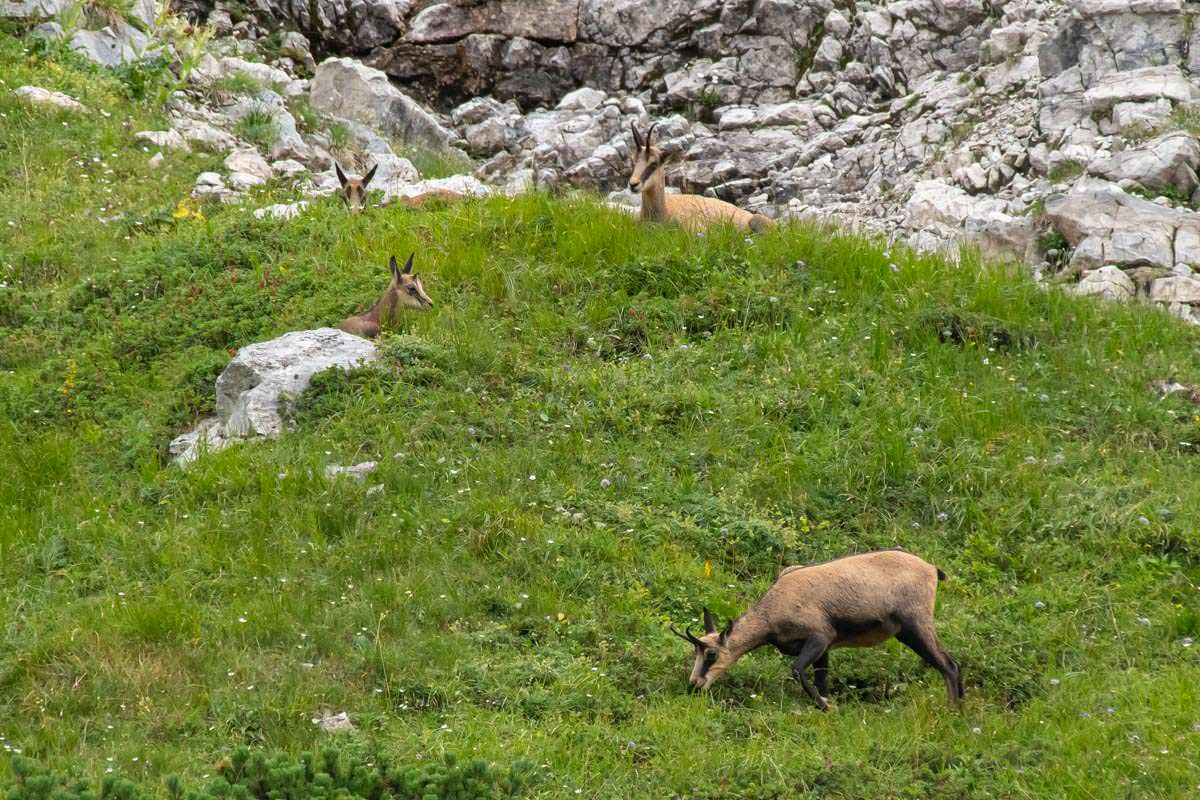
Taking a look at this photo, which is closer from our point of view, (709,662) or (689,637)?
(689,637)

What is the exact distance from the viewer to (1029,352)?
36.3 ft

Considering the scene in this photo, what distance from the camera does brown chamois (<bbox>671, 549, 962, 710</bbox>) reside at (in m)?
6.95

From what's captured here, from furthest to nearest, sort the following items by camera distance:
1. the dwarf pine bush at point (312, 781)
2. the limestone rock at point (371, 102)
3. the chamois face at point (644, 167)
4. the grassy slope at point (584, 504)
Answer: the limestone rock at point (371, 102)
the chamois face at point (644, 167)
the grassy slope at point (584, 504)
the dwarf pine bush at point (312, 781)

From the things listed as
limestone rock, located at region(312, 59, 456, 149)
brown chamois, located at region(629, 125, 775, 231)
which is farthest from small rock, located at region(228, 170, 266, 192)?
limestone rock, located at region(312, 59, 456, 149)

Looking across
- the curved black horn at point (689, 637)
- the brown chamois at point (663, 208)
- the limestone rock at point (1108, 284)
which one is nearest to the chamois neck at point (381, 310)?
the brown chamois at point (663, 208)

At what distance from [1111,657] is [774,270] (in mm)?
5489

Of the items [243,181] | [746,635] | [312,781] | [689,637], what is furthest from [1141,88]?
[312,781]

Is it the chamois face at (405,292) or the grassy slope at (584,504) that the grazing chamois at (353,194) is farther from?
the chamois face at (405,292)

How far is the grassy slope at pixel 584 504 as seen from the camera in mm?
6617

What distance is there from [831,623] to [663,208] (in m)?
7.06

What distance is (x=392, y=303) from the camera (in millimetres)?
11078

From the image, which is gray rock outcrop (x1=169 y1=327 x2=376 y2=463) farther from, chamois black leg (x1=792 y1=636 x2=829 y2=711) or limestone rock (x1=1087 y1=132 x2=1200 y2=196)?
limestone rock (x1=1087 y1=132 x2=1200 y2=196)

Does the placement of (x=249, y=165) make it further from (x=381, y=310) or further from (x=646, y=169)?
(x=381, y=310)

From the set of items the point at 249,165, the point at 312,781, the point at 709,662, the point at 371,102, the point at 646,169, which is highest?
the point at 646,169
